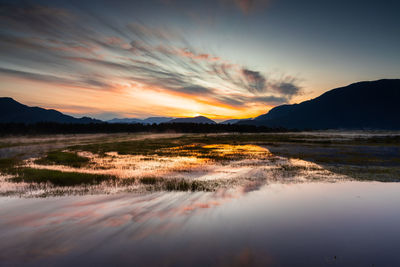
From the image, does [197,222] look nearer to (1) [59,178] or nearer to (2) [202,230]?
(2) [202,230]

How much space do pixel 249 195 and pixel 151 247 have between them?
27.3ft

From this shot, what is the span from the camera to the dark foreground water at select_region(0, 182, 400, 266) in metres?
7.31

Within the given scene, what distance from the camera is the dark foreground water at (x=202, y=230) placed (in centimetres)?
731

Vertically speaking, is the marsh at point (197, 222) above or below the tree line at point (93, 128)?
below

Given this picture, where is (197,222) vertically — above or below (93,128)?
below

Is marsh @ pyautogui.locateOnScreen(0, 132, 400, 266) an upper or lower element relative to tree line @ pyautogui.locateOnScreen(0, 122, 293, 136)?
lower

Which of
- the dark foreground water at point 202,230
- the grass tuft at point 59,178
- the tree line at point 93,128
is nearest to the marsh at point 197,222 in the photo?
the dark foreground water at point 202,230

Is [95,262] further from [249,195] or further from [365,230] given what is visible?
[365,230]

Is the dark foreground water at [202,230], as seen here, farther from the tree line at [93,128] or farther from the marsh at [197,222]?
the tree line at [93,128]

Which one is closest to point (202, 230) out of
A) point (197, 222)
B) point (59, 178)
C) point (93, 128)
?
point (197, 222)

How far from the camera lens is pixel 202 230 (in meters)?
9.34

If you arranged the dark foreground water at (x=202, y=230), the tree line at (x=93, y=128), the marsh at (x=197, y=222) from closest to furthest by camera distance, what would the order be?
1. the dark foreground water at (x=202, y=230)
2. the marsh at (x=197, y=222)
3. the tree line at (x=93, y=128)

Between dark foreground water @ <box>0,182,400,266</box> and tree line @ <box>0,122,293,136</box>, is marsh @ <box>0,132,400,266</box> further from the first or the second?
tree line @ <box>0,122,293,136</box>

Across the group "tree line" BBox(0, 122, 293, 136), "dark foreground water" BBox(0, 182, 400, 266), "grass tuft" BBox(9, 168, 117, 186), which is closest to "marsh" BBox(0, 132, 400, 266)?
"dark foreground water" BBox(0, 182, 400, 266)
